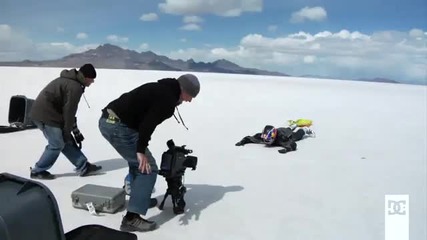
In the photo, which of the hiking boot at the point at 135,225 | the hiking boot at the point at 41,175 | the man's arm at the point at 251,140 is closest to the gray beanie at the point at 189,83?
the hiking boot at the point at 135,225

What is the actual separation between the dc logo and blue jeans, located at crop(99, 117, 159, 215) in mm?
2618

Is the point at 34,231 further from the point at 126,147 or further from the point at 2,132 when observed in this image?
the point at 2,132

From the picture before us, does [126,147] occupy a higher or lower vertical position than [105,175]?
higher

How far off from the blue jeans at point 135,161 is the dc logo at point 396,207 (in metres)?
2.62

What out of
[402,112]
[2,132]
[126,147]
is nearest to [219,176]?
[126,147]

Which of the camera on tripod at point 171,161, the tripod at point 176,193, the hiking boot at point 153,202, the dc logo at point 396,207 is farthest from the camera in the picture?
the dc logo at point 396,207

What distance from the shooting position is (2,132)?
26.4 feet

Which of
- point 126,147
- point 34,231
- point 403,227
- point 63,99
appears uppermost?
point 63,99

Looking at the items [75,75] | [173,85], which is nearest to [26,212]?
[173,85]

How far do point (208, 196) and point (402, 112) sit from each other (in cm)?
1166

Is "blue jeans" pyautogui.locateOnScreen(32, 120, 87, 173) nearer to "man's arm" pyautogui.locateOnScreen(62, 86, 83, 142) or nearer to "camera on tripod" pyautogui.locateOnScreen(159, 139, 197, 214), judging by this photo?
"man's arm" pyautogui.locateOnScreen(62, 86, 83, 142)

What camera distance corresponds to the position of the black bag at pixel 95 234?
2742 mm

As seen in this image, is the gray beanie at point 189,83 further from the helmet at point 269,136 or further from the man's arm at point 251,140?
the man's arm at point 251,140

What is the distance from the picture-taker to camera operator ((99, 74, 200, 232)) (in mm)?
3391
